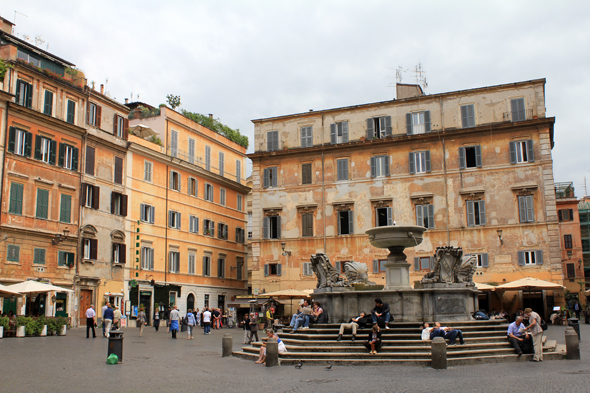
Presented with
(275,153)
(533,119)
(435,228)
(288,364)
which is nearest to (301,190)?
(275,153)

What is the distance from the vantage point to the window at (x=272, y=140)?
141 feet

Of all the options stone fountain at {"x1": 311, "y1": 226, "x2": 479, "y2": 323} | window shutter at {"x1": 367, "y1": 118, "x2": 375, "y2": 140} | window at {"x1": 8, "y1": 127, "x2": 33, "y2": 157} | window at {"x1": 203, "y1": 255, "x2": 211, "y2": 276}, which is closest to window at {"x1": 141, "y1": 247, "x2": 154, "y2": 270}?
window at {"x1": 203, "y1": 255, "x2": 211, "y2": 276}

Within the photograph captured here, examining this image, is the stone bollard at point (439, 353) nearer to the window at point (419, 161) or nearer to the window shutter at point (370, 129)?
the window at point (419, 161)

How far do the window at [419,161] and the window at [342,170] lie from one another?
4356mm

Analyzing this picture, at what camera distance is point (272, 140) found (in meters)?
43.2

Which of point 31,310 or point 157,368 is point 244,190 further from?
point 157,368

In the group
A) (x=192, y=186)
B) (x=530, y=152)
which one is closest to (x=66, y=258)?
(x=192, y=186)

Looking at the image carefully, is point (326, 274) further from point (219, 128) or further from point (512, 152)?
point (219, 128)

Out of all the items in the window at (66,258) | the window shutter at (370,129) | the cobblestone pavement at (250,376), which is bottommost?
the cobblestone pavement at (250,376)

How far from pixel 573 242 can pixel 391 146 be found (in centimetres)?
3176

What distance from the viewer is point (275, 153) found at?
42.4 m

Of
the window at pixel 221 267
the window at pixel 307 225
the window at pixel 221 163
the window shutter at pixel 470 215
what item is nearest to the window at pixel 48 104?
the window at pixel 307 225

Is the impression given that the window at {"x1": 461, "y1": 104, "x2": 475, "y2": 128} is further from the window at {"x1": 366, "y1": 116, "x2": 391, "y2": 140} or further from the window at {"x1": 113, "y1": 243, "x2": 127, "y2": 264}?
the window at {"x1": 113, "y1": 243, "x2": 127, "y2": 264}

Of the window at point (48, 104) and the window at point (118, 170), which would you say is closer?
the window at point (48, 104)
